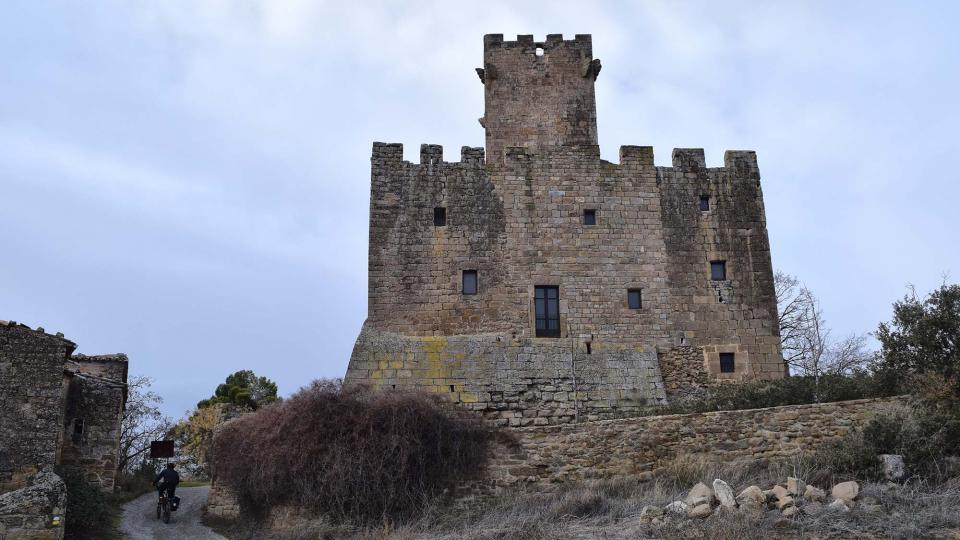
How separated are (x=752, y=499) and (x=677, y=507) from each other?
1.07m

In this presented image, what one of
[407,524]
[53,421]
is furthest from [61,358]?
[407,524]

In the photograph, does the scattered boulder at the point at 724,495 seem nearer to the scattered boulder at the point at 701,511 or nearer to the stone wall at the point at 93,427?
the scattered boulder at the point at 701,511

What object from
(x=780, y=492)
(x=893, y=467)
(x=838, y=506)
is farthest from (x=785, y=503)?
(x=893, y=467)

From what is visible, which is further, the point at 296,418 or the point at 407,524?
the point at 296,418

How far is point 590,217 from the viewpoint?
21375mm

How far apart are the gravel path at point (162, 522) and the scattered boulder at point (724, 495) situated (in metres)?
9.18

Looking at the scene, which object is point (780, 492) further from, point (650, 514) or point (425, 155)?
point (425, 155)

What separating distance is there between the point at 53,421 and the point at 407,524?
7.30m

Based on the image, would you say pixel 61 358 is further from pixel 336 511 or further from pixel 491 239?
pixel 491 239

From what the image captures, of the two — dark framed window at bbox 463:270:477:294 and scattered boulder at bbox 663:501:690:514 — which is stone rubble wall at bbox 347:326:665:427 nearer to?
dark framed window at bbox 463:270:477:294

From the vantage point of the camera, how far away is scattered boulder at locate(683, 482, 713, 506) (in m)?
11.9

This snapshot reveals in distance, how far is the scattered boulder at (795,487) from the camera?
38.7 feet

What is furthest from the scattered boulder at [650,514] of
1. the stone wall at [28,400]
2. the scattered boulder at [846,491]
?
the stone wall at [28,400]

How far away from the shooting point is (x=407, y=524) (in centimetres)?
1404
